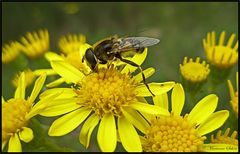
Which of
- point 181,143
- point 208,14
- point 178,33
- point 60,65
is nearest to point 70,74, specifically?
point 60,65

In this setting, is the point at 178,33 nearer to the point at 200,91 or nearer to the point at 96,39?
the point at 96,39

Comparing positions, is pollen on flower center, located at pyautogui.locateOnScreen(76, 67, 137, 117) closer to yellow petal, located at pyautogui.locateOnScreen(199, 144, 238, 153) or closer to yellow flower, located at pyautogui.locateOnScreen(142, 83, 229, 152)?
yellow flower, located at pyautogui.locateOnScreen(142, 83, 229, 152)

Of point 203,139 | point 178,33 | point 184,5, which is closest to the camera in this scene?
point 203,139

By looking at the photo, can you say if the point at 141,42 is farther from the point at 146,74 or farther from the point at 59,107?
the point at 59,107

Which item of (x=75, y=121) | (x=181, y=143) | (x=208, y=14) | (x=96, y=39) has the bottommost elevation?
(x=181, y=143)

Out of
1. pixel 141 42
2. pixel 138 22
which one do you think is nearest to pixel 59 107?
pixel 141 42

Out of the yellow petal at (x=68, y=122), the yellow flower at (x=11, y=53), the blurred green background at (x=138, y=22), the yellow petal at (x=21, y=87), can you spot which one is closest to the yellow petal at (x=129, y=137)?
the yellow petal at (x=68, y=122)

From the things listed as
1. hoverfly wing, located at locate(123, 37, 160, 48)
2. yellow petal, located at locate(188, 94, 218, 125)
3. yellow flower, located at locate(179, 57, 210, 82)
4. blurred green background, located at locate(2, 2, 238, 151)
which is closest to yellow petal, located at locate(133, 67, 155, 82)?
hoverfly wing, located at locate(123, 37, 160, 48)
